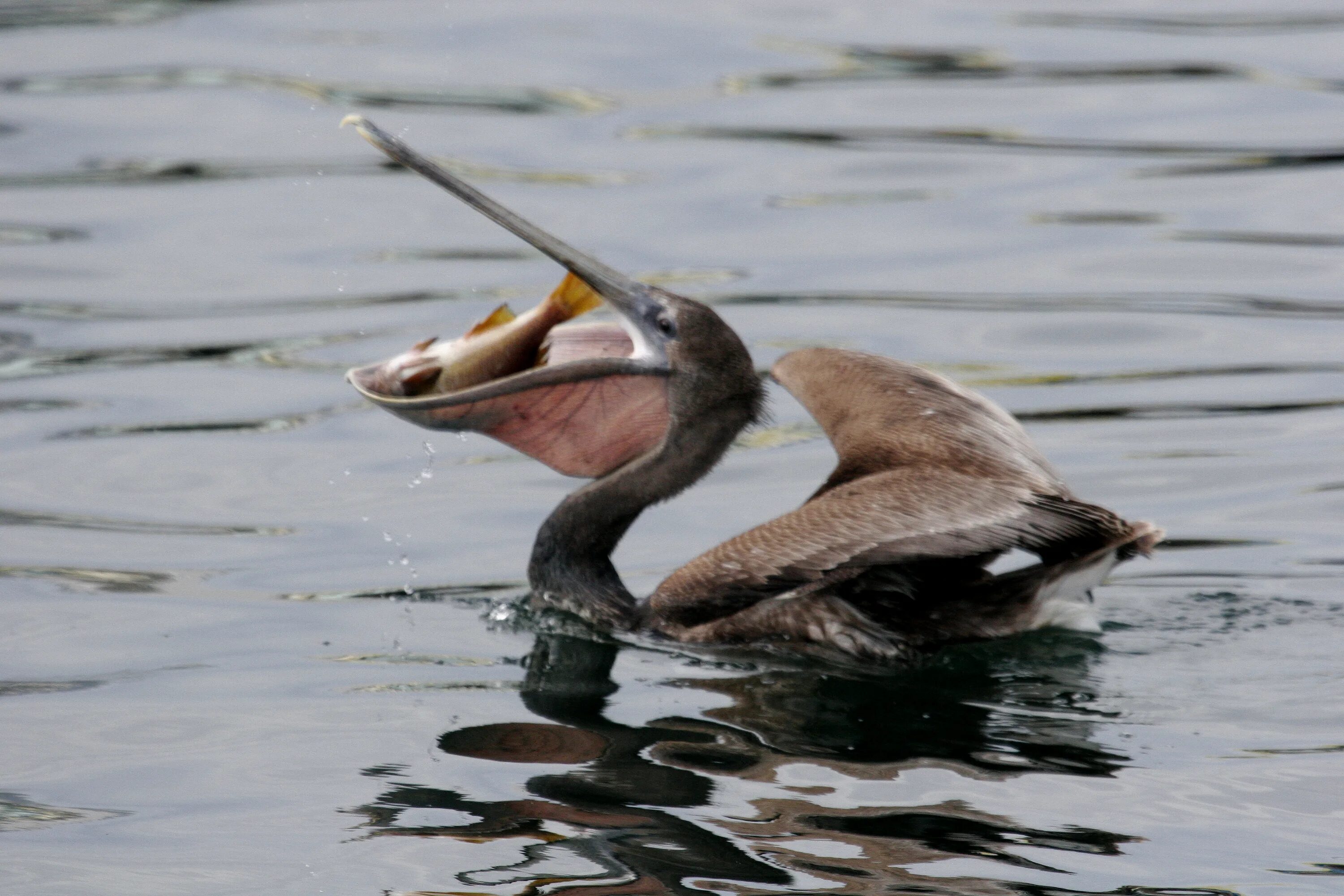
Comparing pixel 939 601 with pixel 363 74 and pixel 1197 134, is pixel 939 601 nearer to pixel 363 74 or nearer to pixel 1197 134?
pixel 1197 134

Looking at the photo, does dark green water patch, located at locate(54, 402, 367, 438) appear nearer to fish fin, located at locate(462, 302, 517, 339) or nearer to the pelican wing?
fish fin, located at locate(462, 302, 517, 339)

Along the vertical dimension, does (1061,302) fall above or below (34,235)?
above

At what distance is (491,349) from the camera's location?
6.16 meters

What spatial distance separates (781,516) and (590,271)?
94cm

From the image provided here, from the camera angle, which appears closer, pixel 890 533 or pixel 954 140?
pixel 890 533

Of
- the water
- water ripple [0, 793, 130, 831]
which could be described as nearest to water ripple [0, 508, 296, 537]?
the water

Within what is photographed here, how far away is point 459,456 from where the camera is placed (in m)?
7.98

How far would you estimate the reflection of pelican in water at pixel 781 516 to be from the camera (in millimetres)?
5355

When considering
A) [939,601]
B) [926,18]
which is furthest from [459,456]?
[926,18]

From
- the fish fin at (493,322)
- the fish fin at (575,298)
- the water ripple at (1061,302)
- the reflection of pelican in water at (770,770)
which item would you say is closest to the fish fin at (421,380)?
the fish fin at (493,322)

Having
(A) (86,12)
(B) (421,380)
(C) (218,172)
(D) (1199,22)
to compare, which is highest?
(D) (1199,22)

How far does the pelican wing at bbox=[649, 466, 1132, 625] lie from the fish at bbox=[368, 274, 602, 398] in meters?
1.00

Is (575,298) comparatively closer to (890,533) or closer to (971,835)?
(890,533)

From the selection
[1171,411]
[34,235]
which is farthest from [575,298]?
[34,235]
